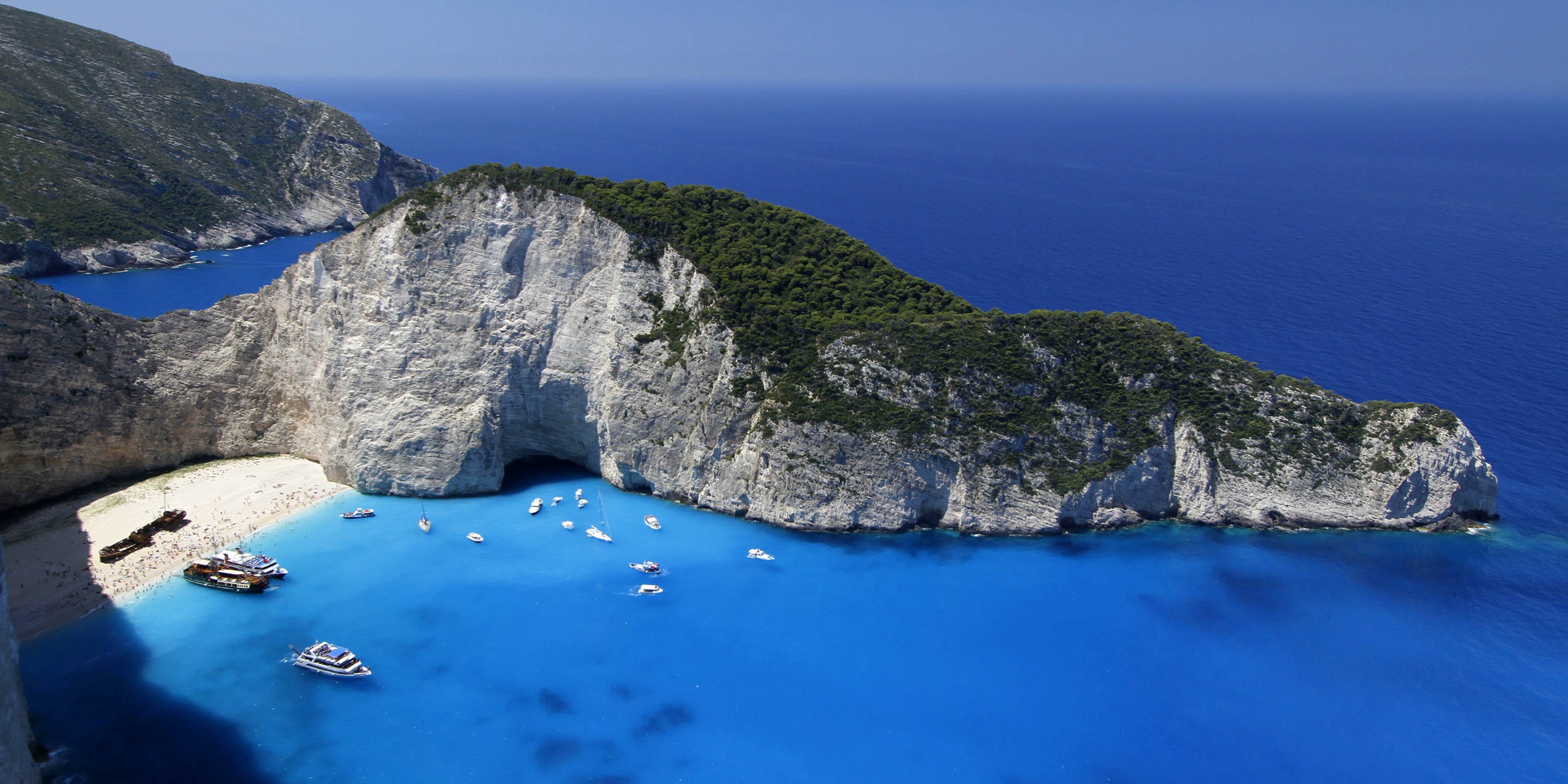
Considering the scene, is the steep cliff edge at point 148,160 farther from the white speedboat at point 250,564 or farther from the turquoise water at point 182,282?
the white speedboat at point 250,564

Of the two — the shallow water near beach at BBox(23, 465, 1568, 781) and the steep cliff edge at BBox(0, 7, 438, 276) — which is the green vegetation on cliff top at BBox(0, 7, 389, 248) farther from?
the shallow water near beach at BBox(23, 465, 1568, 781)

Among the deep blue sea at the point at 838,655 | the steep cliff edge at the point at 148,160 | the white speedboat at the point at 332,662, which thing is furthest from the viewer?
the steep cliff edge at the point at 148,160

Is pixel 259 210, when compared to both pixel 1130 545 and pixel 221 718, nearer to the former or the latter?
pixel 221 718

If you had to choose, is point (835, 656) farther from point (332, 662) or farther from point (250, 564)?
point (250, 564)

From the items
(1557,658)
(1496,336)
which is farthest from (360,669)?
(1496,336)

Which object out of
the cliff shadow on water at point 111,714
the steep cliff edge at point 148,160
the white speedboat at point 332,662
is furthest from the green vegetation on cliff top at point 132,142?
the white speedboat at point 332,662

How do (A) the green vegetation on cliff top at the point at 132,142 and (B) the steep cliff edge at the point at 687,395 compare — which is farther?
(A) the green vegetation on cliff top at the point at 132,142

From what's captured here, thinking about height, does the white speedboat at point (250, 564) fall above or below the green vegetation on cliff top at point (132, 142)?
below
